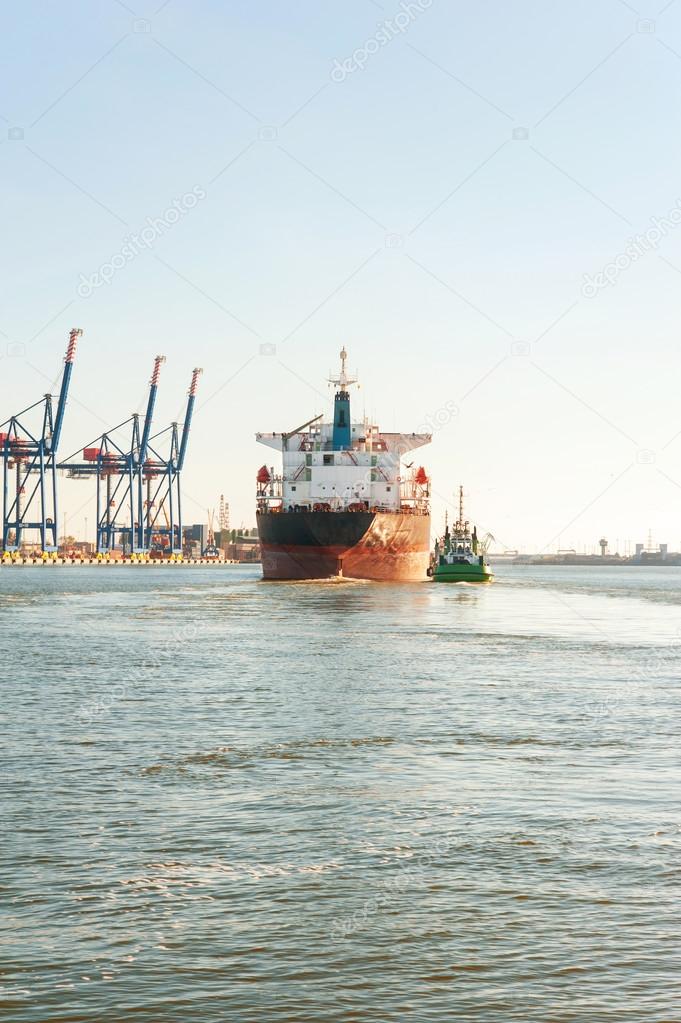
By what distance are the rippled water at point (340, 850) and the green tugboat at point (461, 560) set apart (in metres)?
84.0

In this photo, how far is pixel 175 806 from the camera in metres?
16.6

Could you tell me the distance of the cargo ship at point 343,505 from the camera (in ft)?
331

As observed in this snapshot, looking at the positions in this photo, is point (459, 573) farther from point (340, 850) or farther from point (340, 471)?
point (340, 850)

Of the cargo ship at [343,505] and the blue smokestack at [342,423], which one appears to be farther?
the blue smokestack at [342,423]

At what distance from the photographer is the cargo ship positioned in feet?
331

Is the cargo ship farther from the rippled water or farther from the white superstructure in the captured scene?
the rippled water

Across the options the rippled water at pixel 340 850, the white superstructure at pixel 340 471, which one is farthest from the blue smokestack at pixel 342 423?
the rippled water at pixel 340 850

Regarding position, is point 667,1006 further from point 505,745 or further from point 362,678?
point 362,678

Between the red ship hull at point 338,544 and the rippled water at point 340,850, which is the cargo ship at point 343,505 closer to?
the red ship hull at point 338,544

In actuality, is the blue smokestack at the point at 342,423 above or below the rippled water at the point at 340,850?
above

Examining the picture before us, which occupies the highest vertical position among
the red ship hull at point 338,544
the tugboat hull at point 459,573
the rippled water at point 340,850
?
the red ship hull at point 338,544

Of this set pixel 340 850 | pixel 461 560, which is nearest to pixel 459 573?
pixel 461 560

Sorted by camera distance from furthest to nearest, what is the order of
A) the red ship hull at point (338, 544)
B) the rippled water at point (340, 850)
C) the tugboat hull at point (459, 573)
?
the tugboat hull at point (459, 573)
the red ship hull at point (338, 544)
the rippled water at point (340, 850)

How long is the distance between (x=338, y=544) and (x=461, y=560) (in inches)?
923
